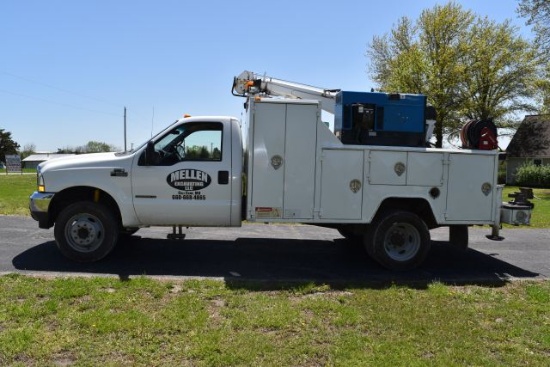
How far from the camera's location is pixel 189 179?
6.92 meters

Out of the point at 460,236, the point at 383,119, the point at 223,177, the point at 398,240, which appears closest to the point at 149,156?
the point at 223,177

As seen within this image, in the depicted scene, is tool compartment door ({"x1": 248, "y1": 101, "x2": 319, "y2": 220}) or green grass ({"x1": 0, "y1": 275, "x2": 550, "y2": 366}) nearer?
green grass ({"x1": 0, "y1": 275, "x2": 550, "y2": 366})

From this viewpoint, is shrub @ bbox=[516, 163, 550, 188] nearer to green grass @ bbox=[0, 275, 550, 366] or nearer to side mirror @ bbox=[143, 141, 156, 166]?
green grass @ bbox=[0, 275, 550, 366]

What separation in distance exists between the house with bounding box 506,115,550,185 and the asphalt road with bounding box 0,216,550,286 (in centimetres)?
3888

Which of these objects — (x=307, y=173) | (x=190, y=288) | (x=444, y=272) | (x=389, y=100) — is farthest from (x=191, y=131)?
(x=444, y=272)

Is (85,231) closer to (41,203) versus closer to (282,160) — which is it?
(41,203)

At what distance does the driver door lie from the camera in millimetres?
6902

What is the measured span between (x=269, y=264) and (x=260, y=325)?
2.61m

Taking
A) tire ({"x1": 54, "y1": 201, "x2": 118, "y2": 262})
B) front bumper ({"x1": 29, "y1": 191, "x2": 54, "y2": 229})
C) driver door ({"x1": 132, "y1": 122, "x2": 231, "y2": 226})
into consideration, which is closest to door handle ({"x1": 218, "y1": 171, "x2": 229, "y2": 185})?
driver door ({"x1": 132, "y1": 122, "x2": 231, "y2": 226})

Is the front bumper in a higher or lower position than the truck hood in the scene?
lower

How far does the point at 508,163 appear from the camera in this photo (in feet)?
155

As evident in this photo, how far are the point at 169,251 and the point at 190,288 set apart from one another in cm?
228

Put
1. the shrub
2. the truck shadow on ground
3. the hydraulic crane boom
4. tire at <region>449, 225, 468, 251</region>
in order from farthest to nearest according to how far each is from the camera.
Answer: the shrub → the hydraulic crane boom → tire at <region>449, 225, 468, 251</region> → the truck shadow on ground

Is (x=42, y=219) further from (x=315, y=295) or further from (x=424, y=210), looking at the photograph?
(x=424, y=210)
